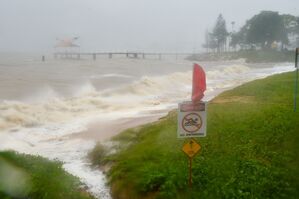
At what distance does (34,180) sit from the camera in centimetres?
786

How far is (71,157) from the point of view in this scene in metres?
11.2

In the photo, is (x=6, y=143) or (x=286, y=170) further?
(x=6, y=143)

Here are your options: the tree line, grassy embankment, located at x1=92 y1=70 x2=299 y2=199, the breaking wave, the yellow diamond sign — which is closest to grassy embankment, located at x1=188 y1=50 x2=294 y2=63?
the tree line

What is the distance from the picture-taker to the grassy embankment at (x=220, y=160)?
7621 mm

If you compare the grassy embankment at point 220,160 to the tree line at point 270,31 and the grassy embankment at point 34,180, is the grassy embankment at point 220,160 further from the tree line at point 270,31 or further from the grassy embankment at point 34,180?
the tree line at point 270,31

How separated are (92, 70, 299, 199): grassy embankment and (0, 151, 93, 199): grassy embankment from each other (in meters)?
1.01

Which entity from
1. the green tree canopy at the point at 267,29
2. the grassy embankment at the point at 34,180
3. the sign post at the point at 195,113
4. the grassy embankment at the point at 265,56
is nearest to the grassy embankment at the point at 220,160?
the grassy embankment at the point at 34,180

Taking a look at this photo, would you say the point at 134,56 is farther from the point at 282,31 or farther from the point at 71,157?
the point at 71,157

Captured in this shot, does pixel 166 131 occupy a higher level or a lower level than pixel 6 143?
higher

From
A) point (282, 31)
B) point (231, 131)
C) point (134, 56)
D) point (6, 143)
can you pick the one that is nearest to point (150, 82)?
point (6, 143)

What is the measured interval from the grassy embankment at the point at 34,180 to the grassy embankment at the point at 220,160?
1.01 m

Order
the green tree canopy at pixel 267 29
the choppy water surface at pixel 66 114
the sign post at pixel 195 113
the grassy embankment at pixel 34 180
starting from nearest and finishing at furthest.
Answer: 1. the sign post at pixel 195 113
2. the grassy embankment at pixel 34 180
3. the choppy water surface at pixel 66 114
4. the green tree canopy at pixel 267 29

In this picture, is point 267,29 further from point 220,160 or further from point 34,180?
point 34,180

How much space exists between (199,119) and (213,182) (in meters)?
1.39
